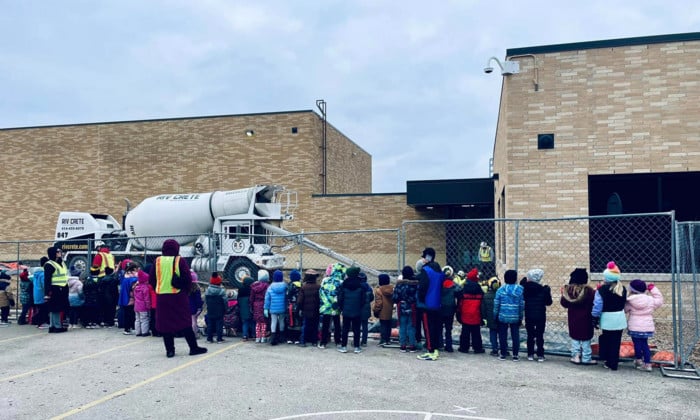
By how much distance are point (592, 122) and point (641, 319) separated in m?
5.43

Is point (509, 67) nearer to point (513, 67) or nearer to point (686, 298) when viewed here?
point (513, 67)

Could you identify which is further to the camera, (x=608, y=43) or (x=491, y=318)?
(x=608, y=43)

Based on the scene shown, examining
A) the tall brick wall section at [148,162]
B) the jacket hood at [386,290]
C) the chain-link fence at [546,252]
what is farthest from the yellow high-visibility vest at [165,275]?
the tall brick wall section at [148,162]

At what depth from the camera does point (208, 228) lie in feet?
58.0

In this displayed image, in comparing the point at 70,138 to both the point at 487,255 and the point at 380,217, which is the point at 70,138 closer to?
the point at 380,217

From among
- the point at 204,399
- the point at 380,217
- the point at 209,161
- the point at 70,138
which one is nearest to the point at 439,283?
the point at 204,399

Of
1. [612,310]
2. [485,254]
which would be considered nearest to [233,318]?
[612,310]

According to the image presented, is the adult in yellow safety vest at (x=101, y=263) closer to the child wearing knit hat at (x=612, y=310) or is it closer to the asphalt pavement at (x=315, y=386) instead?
the asphalt pavement at (x=315, y=386)

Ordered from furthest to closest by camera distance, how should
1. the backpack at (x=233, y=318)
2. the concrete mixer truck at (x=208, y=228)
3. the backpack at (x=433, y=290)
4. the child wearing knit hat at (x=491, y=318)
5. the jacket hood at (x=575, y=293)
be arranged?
the concrete mixer truck at (x=208, y=228), the backpack at (x=233, y=318), the child wearing knit hat at (x=491, y=318), the backpack at (x=433, y=290), the jacket hood at (x=575, y=293)

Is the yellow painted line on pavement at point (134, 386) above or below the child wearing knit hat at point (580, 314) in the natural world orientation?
below

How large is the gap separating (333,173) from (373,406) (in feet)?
76.3

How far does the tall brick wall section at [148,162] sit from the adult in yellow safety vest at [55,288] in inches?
560

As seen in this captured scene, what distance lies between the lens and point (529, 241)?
37.4ft

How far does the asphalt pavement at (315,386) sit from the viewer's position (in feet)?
18.2
